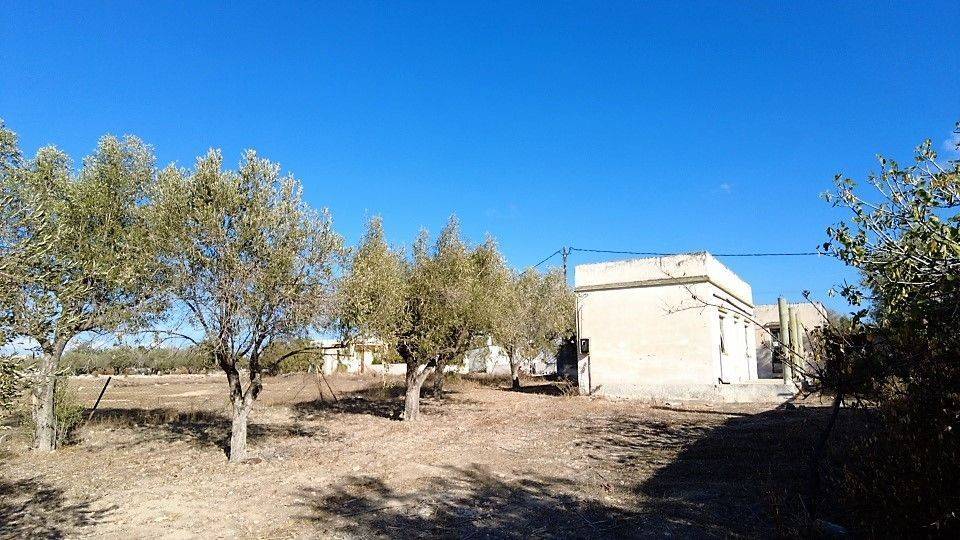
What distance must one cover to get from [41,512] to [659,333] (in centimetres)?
2298

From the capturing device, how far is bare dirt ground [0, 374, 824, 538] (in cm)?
809

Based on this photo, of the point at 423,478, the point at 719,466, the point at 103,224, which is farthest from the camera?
the point at 103,224

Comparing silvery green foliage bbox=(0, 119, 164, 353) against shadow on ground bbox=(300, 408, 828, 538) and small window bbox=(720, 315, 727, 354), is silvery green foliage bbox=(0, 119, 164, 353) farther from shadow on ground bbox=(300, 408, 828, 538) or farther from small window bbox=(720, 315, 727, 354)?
small window bbox=(720, 315, 727, 354)

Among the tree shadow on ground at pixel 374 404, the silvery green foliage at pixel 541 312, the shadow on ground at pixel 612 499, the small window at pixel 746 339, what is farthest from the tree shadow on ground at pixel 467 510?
the small window at pixel 746 339

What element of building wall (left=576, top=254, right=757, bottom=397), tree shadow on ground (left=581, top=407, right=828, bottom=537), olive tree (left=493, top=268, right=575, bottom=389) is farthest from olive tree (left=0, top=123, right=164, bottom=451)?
olive tree (left=493, top=268, right=575, bottom=389)

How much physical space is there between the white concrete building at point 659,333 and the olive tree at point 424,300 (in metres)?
8.50

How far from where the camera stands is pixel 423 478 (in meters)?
11.1

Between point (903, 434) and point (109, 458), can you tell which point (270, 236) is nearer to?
point (109, 458)

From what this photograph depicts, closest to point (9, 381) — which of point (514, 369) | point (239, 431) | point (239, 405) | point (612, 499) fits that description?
point (239, 405)

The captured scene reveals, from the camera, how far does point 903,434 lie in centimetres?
520

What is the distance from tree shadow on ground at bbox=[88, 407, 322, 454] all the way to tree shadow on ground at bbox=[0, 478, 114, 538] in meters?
4.29

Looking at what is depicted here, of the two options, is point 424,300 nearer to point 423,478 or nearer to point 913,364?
point 423,478

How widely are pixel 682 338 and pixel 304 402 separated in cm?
1925

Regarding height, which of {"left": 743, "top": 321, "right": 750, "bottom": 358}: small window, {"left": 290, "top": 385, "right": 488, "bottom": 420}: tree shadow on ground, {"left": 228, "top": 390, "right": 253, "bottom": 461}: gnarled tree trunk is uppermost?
{"left": 743, "top": 321, "right": 750, "bottom": 358}: small window
